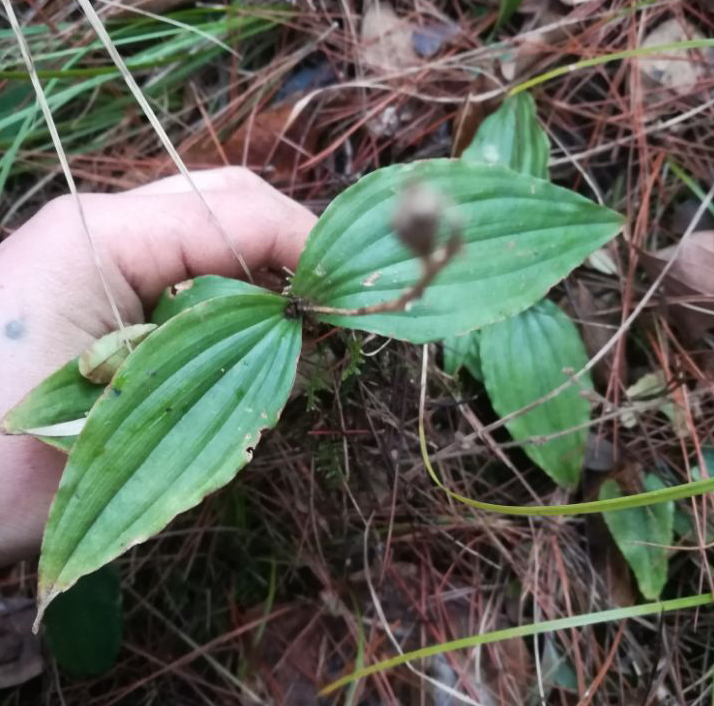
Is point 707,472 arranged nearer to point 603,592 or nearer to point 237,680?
point 603,592

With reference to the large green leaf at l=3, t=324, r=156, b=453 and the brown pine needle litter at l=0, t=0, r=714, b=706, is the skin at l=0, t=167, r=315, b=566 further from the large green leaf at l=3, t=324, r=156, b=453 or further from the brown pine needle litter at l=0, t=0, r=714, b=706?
the brown pine needle litter at l=0, t=0, r=714, b=706

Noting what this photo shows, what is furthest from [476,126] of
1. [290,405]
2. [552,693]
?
[552,693]

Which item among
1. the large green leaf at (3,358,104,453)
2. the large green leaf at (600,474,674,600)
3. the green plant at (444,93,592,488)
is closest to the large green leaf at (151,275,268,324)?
the large green leaf at (3,358,104,453)

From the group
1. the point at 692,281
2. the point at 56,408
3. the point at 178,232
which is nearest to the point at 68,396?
the point at 56,408

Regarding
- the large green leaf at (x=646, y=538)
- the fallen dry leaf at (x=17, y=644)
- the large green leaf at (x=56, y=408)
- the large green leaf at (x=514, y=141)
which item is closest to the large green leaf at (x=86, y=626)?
the fallen dry leaf at (x=17, y=644)

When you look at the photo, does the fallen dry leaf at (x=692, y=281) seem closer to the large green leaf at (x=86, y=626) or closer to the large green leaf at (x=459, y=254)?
the large green leaf at (x=459, y=254)
